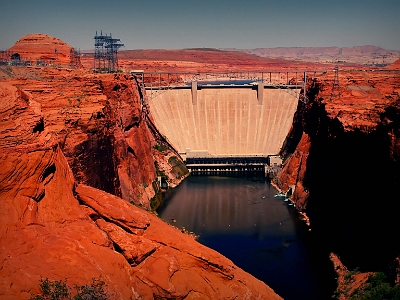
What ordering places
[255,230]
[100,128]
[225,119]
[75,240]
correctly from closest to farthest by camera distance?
1. [75,240]
2. [100,128]
3. [255,230]
4. [225,119]

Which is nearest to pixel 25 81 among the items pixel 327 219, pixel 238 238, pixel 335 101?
pixel 238 238

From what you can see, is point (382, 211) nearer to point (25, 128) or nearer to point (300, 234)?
point (300, 234)

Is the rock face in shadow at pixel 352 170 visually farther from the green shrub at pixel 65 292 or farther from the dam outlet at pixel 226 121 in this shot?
the green shrub at pixel 65 292

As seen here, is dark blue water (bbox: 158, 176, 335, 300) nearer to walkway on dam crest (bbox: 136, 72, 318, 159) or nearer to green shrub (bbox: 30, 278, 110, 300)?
walkway on dam crest (bbox: 136, 72, 318, 159)

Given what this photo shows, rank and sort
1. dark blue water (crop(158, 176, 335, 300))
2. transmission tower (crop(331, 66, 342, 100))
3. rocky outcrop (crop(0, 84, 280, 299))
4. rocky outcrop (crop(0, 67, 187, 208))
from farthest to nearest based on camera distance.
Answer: transmission tower (crop(331, 66, 342, 100))
dark blue water (crop(158, 176, 335, 300))
rocky outcrop (crop(0, 67, 187, 208))
rocky outcrop (crop(0, 84, 280, 299))

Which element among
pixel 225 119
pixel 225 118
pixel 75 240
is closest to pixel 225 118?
pixel 225 118

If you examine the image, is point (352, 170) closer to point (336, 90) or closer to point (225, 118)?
point (336, 90)

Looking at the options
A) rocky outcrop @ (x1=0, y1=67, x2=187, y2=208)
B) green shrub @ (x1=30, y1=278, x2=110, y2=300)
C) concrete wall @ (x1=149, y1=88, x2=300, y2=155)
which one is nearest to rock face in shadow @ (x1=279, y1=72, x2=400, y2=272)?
concrete wall @ (x1=149, y1=88, x2=300, y2=155)
